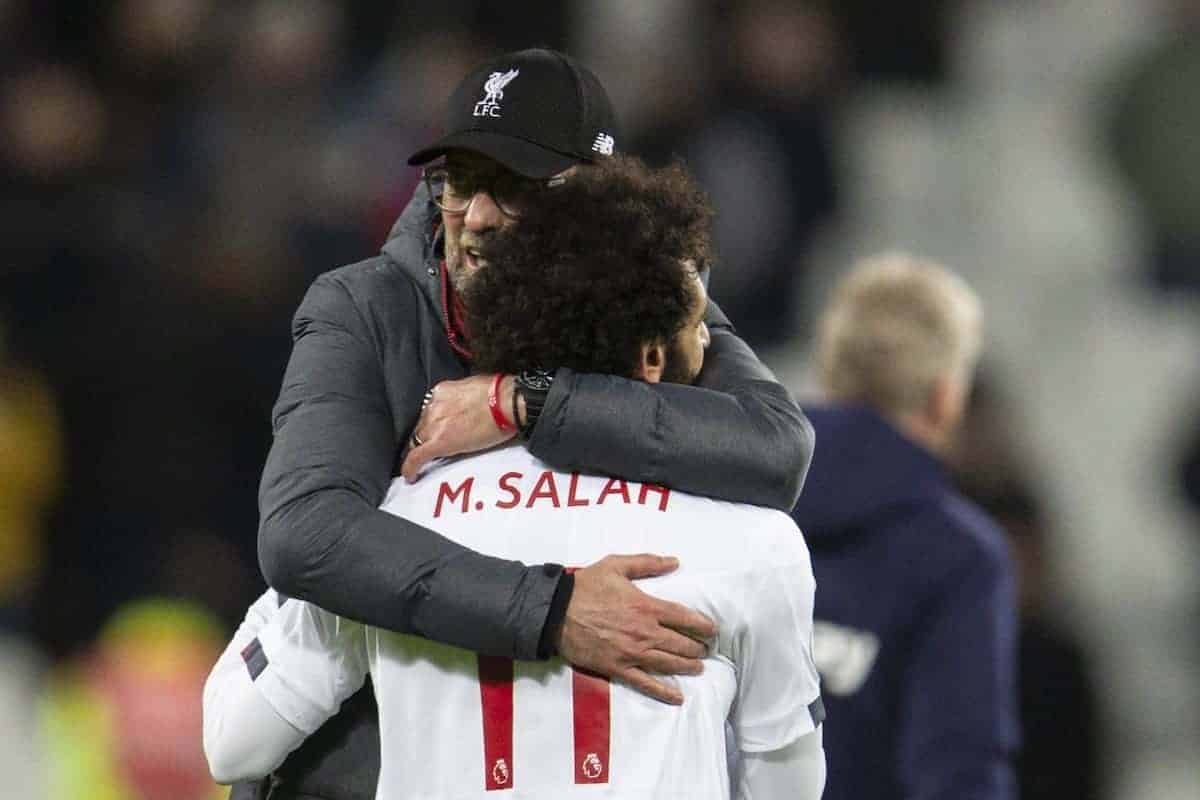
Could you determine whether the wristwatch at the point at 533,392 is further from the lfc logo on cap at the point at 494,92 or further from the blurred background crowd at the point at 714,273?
the blurred background crowd at the point at 714,273

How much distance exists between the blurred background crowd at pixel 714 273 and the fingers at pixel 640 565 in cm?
306

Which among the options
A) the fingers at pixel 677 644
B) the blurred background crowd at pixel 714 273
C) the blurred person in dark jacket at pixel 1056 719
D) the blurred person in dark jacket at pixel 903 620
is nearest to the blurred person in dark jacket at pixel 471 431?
the fingers at pixel 677 644

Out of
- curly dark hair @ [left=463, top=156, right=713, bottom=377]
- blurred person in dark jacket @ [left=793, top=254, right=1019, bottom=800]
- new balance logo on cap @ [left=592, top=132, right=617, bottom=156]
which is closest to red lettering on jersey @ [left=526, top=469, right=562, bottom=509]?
curly dark hair @ [left=463, top=156, right=713, bottom=377]

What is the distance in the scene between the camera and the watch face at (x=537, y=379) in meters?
2.17

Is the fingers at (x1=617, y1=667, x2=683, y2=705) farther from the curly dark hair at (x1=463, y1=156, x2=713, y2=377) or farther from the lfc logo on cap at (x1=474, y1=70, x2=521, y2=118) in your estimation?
the lfc logo on cap at (x1=474, y1=70, x2=521, y2=118)

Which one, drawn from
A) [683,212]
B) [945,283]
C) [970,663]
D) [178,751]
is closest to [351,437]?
[683,212]

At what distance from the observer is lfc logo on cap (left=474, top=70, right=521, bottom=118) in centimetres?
247

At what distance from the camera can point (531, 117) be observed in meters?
2.47

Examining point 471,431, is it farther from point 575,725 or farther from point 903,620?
point 903,620

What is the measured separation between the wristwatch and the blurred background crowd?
10.2 feet

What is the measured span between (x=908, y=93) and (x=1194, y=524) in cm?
168

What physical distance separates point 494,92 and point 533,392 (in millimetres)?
489

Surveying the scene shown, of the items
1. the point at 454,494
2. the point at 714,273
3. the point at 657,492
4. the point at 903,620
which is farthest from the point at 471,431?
the point at 714,273

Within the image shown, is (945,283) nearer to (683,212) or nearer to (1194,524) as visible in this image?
(683,212)
